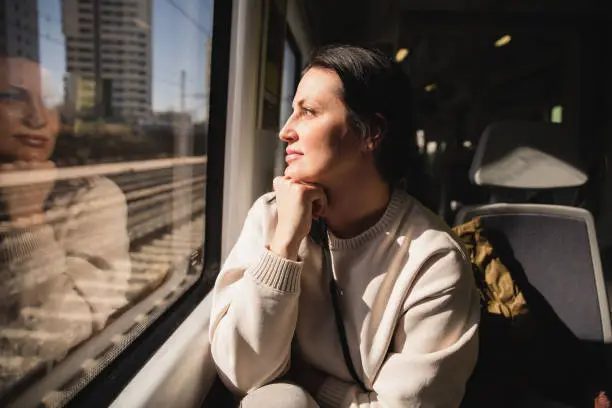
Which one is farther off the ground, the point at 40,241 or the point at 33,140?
the point at 33,140

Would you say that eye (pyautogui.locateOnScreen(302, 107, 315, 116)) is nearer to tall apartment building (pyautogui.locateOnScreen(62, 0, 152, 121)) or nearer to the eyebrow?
the eyebrow

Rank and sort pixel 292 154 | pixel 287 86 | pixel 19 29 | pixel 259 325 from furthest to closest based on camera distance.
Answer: pixel 287 86, pixel 292 154, pixel 259 325, pixel 19 29

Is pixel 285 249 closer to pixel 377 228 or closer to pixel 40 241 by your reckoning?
pixel 377 228

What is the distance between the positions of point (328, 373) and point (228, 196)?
3.22 ft

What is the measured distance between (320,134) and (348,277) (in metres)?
0.35

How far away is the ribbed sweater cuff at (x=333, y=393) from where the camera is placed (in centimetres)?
115

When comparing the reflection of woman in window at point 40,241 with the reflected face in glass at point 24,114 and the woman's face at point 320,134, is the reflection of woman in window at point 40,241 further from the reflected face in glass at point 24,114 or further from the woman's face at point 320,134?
the woman's face at point 320,134

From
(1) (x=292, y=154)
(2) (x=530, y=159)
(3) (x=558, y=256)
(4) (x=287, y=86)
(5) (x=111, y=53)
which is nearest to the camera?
(1) (x=292, y=154)

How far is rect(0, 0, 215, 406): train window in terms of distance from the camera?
896 mm

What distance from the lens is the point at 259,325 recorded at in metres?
1.05

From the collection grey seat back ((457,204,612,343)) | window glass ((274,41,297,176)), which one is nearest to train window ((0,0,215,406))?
window glass ((274,41,297,176))

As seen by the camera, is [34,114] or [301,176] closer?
[34,114]

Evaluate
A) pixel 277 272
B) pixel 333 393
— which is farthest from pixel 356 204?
pixel 333 393

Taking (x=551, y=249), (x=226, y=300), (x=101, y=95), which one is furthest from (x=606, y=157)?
(x=101, y=95)
